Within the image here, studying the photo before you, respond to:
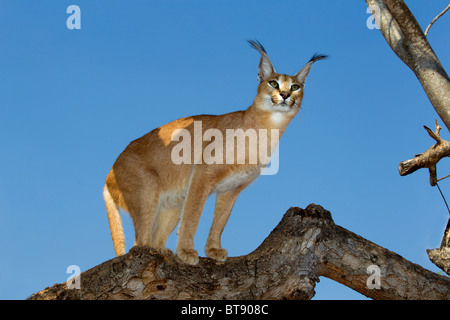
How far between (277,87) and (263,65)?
473 mm

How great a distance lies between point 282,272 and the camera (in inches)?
185

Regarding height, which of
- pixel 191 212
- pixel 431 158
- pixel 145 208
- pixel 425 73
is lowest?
pixel 191 212

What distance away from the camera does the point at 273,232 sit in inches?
202

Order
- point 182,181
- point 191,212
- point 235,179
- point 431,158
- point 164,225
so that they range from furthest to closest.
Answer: point 164,225, point 182,181, point 235,179, point 191,212, point 431,158

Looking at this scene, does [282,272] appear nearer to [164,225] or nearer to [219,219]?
[219,219]

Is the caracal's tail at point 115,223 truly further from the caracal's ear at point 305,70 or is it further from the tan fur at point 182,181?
the caracal's ear at point 305,70

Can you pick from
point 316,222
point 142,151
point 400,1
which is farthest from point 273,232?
point 400,1

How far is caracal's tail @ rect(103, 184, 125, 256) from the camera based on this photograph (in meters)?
5.90

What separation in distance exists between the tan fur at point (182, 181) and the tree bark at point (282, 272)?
81 cm

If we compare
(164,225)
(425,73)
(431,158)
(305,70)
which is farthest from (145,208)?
(425,73)

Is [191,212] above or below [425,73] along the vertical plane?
below

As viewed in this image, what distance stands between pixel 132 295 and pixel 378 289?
93.8 inches
